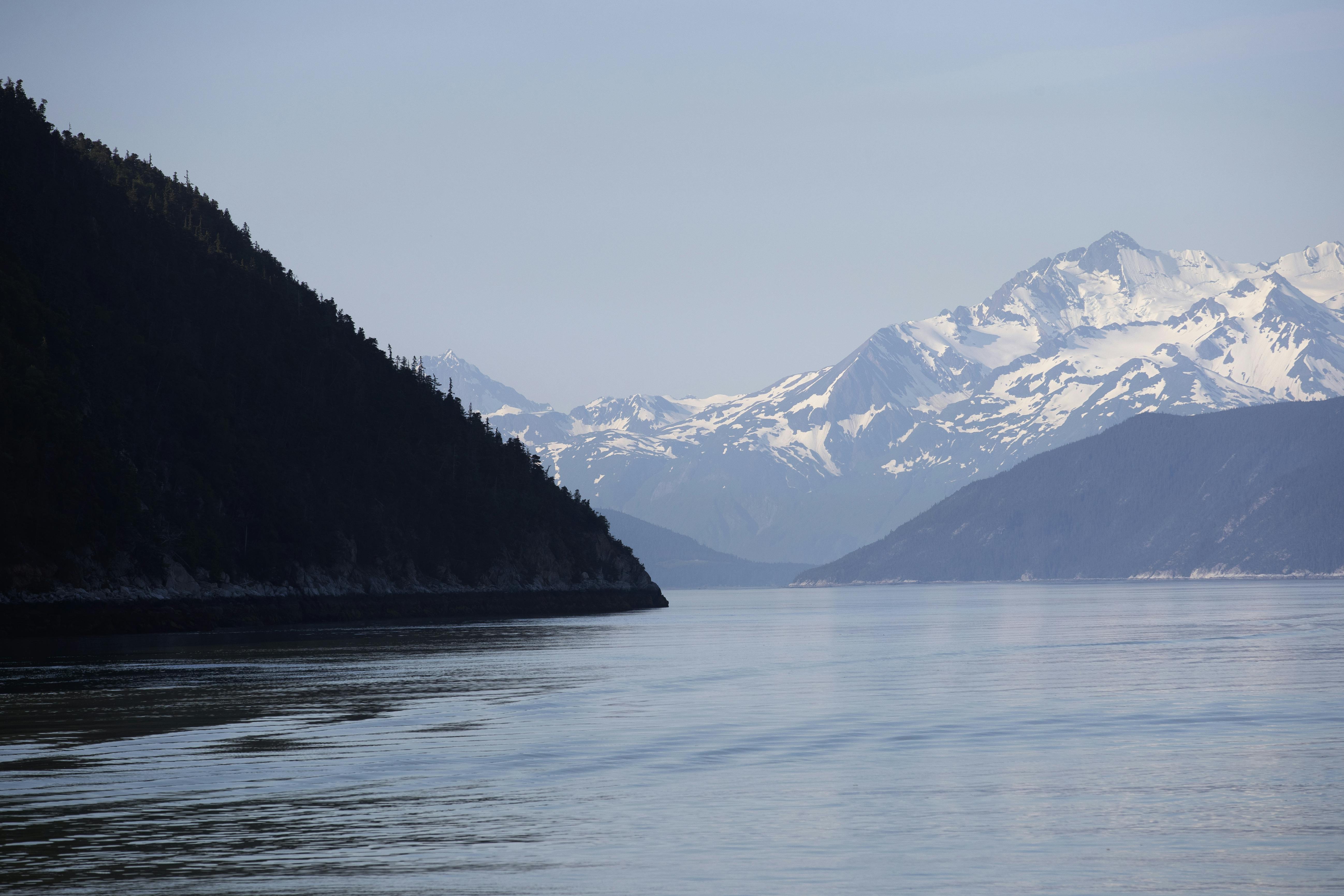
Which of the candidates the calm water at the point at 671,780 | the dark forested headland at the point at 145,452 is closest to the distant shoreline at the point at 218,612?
the dark forested headland at the point at 145,452

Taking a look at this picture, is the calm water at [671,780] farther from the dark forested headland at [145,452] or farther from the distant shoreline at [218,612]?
the dark forested headland at [145,452]

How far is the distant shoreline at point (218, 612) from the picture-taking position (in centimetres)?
11125

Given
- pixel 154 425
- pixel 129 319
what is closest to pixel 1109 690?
pixel 154 425

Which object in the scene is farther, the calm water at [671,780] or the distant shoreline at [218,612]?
the distant shoreline at [218,612]

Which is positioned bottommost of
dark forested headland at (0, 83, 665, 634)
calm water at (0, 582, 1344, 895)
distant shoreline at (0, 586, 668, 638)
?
calm water at (0, 582, 1344, 895)

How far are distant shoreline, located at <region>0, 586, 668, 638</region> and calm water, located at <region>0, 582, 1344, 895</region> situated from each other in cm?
3924

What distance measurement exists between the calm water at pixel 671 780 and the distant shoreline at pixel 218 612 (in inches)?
1545

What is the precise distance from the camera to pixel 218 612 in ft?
445

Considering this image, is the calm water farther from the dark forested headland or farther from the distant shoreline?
the dark forested headland

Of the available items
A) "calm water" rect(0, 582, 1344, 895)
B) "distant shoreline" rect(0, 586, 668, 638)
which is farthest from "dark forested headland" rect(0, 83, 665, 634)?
"calm water" rect(0, 582, 1344, 895)

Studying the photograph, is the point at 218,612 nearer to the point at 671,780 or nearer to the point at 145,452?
the point at 145,452

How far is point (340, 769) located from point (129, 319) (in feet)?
482

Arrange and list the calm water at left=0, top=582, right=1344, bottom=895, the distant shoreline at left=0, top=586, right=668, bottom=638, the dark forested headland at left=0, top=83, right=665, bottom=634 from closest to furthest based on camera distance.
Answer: the calm water at left=0, top=582, right=1344, bottom=895 → the distant shoreline at left=0, top=586, right=668, bottom=638 → the dark forested headland at left=0, top=83, right=665, bottom=634

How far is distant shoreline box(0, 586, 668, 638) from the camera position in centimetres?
11125
